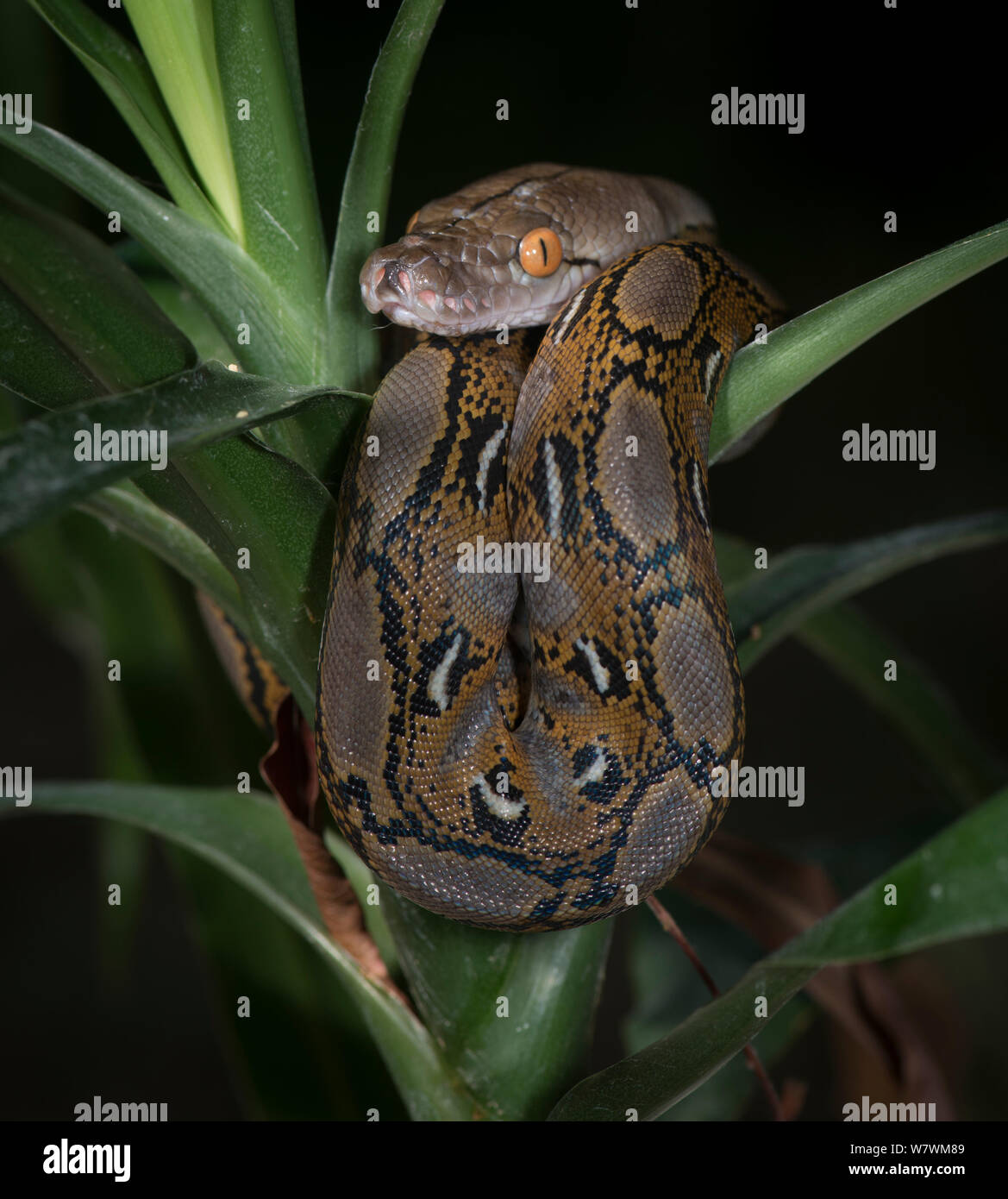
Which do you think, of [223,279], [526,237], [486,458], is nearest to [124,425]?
[223,279]

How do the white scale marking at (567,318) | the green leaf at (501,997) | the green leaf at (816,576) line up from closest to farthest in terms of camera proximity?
the green leaf at (501,997), the white scale marking at (567,318), the green leaf at (816,576)

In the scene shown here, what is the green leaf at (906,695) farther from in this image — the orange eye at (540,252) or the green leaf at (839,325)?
the green leaf at (839,325)

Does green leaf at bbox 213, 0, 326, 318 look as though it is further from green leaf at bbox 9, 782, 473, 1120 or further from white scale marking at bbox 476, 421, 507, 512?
green leaf at bbox 9, 782, 473, 1120

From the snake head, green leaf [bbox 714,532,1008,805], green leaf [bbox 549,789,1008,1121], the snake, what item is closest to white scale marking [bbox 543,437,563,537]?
the snake

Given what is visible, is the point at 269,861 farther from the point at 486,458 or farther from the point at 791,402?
the point at 791,402

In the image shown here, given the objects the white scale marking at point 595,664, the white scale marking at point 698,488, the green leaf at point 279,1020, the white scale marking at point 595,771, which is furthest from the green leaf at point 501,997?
the green leaf at point 279,1020
